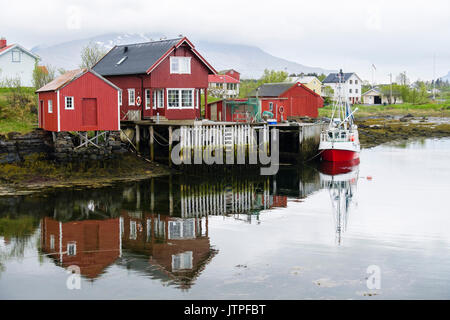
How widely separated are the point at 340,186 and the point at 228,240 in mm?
14532

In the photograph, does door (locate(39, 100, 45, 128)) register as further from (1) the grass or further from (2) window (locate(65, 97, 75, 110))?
(1) the grass

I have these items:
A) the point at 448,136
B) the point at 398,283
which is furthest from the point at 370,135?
the point at 398,283

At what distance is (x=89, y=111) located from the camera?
32562 millimetres

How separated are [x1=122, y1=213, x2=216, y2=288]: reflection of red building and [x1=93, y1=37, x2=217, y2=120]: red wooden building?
1663 cm

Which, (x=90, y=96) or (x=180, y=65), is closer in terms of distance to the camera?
(x=90, y=96)

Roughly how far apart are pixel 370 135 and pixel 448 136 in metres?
11.0

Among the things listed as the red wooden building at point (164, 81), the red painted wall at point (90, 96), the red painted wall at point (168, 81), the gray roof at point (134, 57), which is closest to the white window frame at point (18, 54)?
the gray roof at point (134, 57)

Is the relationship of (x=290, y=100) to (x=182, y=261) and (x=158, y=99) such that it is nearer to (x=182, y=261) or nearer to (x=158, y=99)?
(x=158, y=99)

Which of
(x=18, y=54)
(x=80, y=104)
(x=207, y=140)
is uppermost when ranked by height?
(x=18, y=54)

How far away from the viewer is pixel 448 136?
225 ft

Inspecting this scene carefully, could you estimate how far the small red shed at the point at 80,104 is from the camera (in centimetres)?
3158

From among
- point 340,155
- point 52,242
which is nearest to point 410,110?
point 340,155

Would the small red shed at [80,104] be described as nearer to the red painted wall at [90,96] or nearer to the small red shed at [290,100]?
the red painted wall at [90,96]

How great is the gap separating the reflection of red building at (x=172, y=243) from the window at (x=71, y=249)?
1.60 meters
